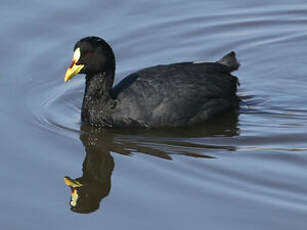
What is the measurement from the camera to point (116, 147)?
797 centimetres

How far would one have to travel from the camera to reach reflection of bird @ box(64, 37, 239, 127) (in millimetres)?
8273

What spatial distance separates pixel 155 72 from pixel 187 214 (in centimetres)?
256

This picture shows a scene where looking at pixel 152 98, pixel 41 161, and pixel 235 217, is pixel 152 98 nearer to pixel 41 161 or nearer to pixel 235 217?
pixel 41 161

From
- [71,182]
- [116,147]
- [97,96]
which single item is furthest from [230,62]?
[71,182]

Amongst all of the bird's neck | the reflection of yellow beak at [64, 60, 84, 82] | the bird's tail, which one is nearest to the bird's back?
the bird's neck

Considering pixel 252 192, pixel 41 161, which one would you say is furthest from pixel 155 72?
pixel 252 192

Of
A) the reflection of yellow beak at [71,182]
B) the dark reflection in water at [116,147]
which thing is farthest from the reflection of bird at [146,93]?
the reflection of yellow beak at [71,182]

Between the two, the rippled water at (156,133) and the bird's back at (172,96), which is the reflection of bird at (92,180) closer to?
the rippled water at (156,133)

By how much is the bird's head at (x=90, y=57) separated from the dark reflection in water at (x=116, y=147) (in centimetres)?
67

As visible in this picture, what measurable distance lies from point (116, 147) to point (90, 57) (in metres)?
1.08

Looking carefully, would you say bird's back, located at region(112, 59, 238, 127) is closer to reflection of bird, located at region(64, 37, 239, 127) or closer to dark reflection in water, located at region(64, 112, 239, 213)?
reflection of bird, located at region(64, 37, 239, 127)

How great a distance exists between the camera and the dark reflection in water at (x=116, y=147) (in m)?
7.02

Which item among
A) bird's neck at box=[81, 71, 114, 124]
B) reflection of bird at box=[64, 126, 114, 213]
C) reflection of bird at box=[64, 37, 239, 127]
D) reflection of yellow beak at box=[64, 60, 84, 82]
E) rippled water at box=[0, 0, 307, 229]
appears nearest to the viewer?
rippled water at box=[0, 0, 307, 229]

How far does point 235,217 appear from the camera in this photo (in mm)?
6293
